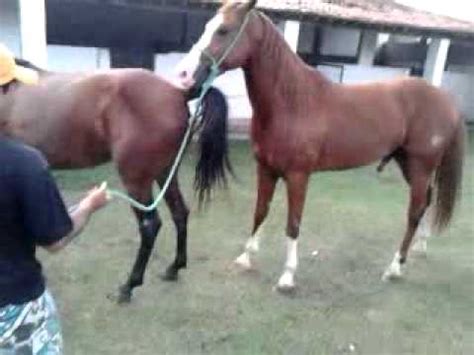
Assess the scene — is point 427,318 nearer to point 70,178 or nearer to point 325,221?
point 325,221

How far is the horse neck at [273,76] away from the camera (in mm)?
3609

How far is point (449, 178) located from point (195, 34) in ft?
22.1

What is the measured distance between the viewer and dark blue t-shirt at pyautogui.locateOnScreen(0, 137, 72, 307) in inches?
59.8

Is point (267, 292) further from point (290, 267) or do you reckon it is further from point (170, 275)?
point (170, 275)

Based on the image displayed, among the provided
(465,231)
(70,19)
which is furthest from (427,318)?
(70,19)

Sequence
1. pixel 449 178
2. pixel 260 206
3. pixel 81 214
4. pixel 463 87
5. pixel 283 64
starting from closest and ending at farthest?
pixel 81 214 → pixel 283 64 → pixel 260 206 → pixel 449 178 → pixel 463 87

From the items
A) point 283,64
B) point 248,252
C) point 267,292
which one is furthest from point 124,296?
point 283,64

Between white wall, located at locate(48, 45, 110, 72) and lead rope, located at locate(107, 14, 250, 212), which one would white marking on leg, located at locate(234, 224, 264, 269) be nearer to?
lead rope, located at locate(107, 14, 250, 212)

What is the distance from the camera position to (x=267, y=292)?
3.83m

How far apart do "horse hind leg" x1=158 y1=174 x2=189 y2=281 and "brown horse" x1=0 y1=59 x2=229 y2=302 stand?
160 mm

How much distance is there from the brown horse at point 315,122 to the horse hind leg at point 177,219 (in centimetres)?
53

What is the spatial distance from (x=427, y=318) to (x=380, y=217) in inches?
88.7

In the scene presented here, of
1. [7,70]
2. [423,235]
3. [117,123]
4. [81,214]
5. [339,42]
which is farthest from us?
[339,42]

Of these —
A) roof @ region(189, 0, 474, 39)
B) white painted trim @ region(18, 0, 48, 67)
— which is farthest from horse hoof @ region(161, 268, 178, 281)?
roof @ region(189, 0, 474, 39)
